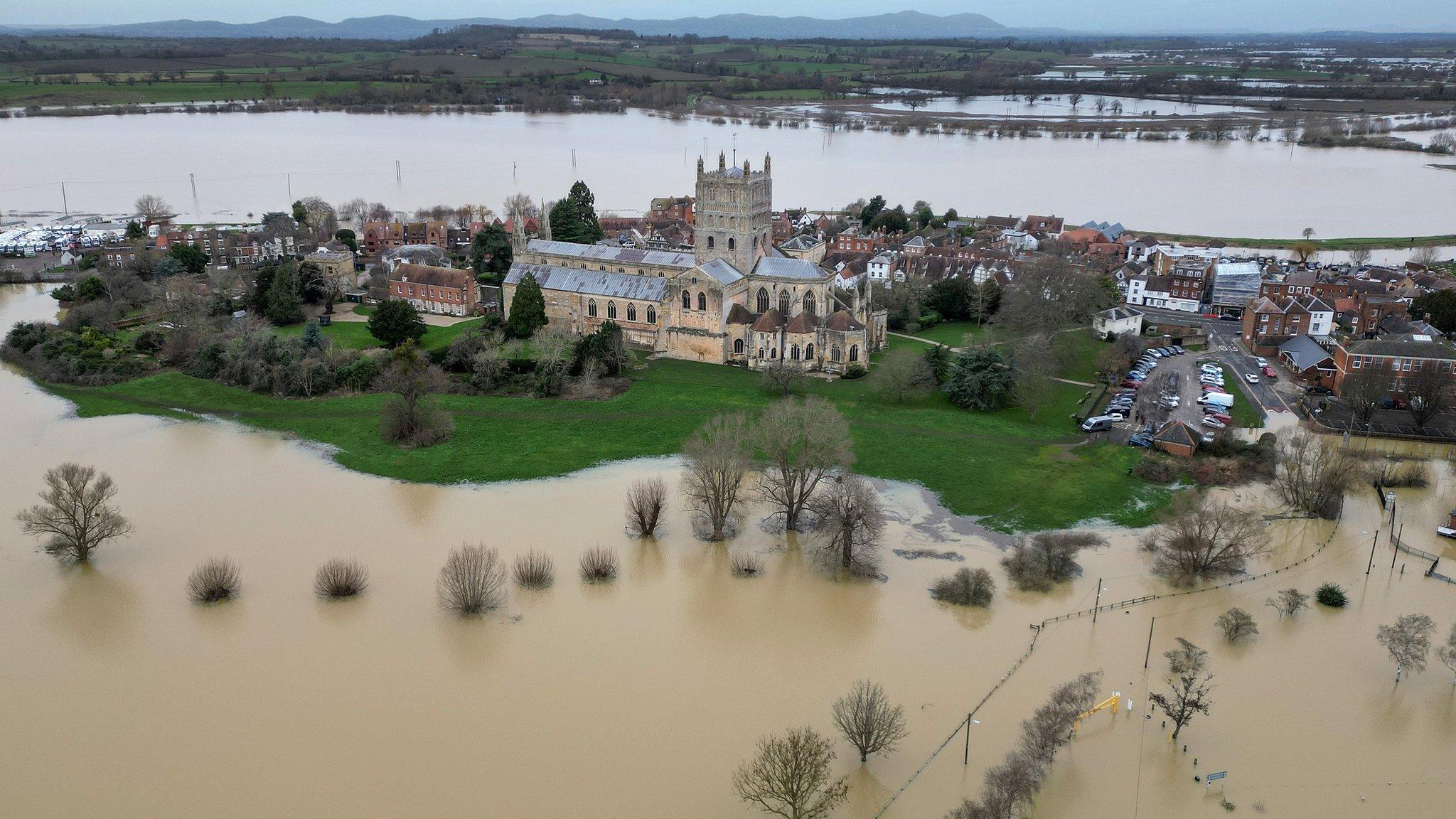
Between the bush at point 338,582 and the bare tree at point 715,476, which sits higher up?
the bare tree at point 715,476

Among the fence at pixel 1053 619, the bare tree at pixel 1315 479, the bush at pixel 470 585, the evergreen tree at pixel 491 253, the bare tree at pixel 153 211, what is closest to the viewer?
the fence at pixel 1053 619

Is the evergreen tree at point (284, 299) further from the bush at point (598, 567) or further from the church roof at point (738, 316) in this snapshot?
the bush at point (598, 567)

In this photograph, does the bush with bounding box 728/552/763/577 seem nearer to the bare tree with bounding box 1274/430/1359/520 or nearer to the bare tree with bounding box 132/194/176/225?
the bare tree with bounding box 1274/430/1359/520

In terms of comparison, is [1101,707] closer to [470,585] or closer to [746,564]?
[746,564]

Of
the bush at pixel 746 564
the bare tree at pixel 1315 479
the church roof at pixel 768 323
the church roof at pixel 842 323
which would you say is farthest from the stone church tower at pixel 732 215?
the bare tree at pixel 1315 479

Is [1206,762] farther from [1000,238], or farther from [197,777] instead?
[1000,238]

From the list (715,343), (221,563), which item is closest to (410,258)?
(715,343)

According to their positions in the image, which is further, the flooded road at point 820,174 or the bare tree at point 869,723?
the flooded road at point 820,174
